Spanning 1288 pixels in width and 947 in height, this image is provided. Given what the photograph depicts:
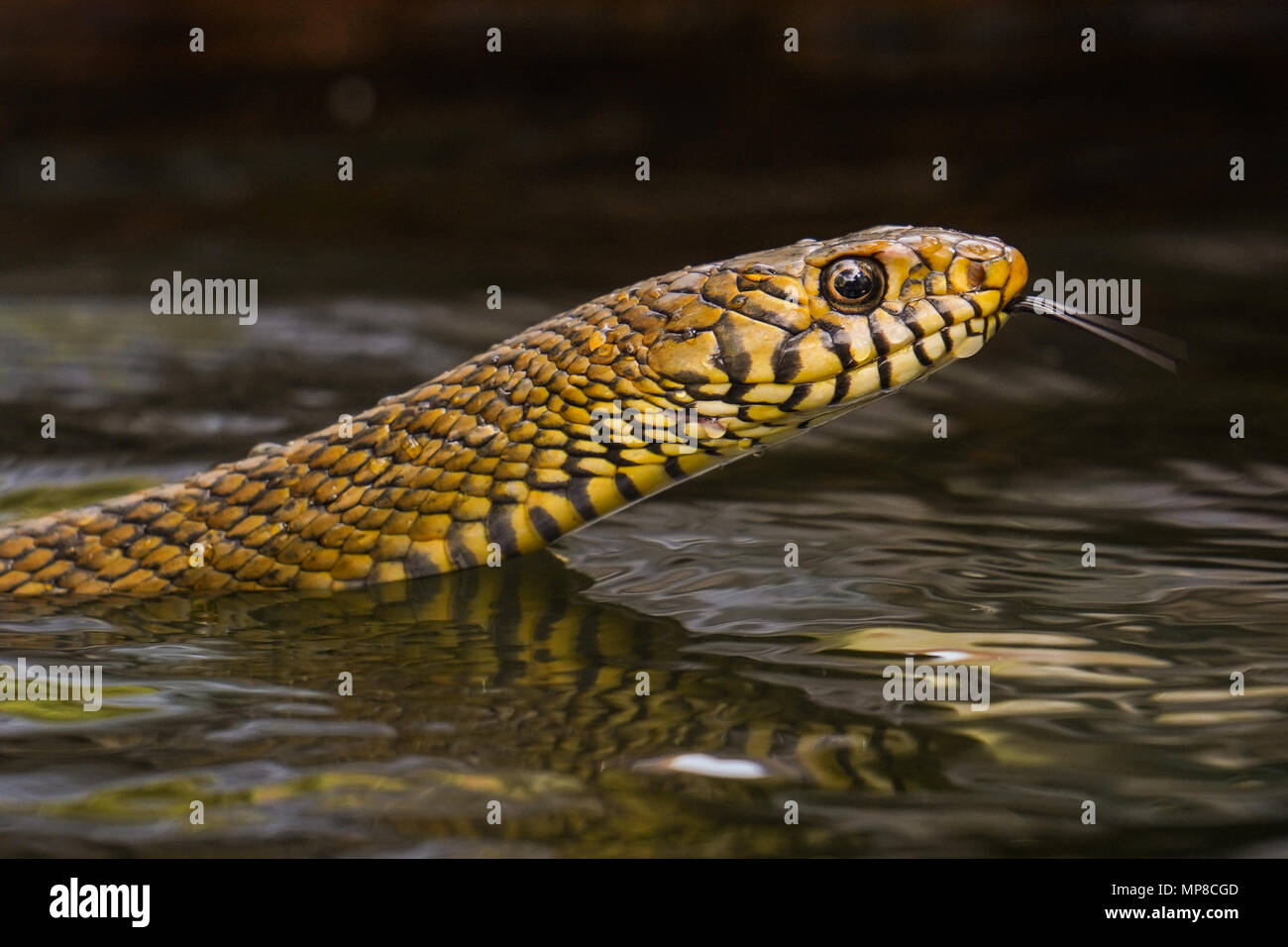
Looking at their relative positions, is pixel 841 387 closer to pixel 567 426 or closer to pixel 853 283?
pixel 853 283

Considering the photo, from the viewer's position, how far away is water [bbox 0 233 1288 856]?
3324mm

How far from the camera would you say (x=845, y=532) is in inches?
223

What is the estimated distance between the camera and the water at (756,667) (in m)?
3.32

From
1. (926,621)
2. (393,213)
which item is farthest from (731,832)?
(393,213)

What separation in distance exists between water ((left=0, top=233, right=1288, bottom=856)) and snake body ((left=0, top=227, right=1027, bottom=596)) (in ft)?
0.64

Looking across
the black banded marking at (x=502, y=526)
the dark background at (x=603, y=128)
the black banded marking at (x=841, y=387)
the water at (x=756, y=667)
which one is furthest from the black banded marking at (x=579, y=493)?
the dark background at (x=603, y=128)

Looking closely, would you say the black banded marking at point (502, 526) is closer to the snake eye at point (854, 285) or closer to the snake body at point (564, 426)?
the snake body at point (564, 426)

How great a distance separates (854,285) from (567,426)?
987mm

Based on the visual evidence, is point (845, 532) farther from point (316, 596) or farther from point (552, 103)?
point (552, 103)

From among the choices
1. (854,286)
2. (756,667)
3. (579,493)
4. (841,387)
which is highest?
(854,286)

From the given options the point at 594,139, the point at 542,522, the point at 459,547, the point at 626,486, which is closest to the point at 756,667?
the point at 626,486

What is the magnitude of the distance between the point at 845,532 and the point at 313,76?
8.76 meters

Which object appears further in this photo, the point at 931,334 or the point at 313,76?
the point at 313,76

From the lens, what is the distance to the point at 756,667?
422 cm
